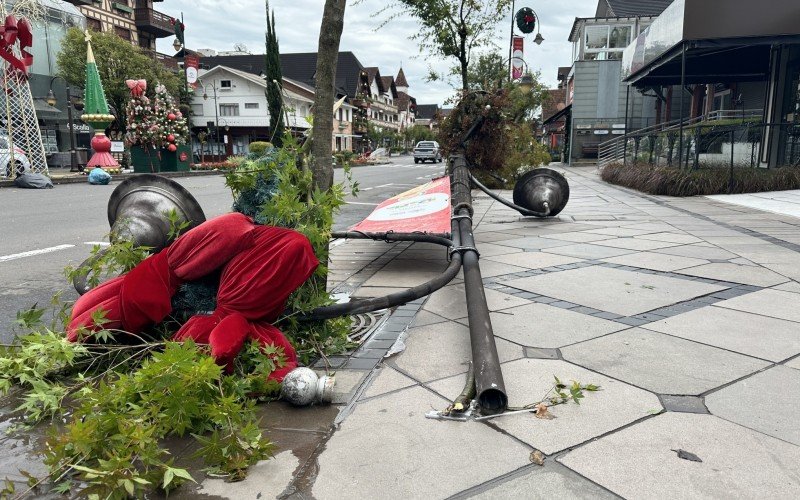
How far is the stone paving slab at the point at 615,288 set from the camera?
146 inches

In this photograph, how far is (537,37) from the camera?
25344mm

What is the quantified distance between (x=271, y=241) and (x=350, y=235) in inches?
84.6

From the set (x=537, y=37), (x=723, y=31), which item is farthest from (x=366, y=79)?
(x=723, y=31)

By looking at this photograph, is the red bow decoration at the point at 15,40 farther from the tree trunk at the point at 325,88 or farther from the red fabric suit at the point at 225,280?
the red fabric suit at the point at 225,280

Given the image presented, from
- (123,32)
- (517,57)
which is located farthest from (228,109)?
(517,57)

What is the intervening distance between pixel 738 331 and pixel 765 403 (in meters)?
1.00

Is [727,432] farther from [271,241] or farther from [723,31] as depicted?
[723,31]

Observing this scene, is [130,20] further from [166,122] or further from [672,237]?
[672,237]

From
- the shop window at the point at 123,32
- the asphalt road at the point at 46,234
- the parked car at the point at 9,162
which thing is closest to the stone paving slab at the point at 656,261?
the asphalt road at the point at 46,234

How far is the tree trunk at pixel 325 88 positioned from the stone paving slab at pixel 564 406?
5.17 feet

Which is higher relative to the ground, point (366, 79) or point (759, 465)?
point (366, 79)

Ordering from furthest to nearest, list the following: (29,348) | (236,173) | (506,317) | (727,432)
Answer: (506,317) → (236,173) → (29,348) → (727,432)

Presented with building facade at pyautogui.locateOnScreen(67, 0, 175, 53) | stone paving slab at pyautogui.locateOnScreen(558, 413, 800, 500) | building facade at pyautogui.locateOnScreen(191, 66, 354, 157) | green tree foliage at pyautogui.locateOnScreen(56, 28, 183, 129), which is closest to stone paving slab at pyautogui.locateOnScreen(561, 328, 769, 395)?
stone paving slab at pyautogui.locateOnScreen(558, 413, 800, 500)

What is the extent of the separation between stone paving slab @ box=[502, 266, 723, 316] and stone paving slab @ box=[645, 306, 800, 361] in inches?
11.5
